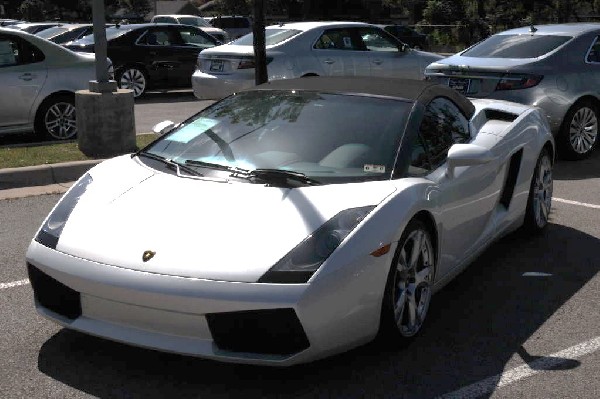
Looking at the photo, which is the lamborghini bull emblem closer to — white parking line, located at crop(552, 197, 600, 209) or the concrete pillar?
white parking line, located at crop(552, 197, 600, 209)

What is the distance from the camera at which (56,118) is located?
36.9 feet

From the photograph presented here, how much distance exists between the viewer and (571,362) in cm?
443

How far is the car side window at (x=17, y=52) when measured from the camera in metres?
11.1

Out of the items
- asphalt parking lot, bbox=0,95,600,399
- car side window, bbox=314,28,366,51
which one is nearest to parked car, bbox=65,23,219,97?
car side window, bbox=314,28,366,51

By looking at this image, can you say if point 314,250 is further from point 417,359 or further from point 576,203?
point 576,203

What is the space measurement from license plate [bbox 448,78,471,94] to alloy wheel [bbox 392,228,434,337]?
5.92 m

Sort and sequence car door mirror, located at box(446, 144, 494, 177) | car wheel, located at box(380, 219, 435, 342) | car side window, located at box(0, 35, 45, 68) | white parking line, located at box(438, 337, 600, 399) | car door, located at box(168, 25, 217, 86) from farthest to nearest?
car door, located at box(168, 25, 217, 86) → car side window, located at box(0, 35, 45, 68) → car door mirror, located at box(446, 144, 494, 177) → car wheel, located at box(380, 219, 435, 342) → white parking line, located at box(438, 337, 600, 399)

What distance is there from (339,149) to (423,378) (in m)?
1.38

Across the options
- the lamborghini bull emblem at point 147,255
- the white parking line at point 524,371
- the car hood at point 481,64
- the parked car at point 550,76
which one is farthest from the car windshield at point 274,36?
the lamborghini bull emblem at point 147,255

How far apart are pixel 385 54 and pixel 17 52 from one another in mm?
6429

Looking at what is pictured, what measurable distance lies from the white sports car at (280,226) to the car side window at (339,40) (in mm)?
8993

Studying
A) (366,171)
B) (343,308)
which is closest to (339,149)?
(366,171)

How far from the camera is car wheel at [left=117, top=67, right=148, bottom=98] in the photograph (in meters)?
18.3

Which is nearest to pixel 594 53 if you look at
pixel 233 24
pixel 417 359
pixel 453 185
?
pixel 453 185
